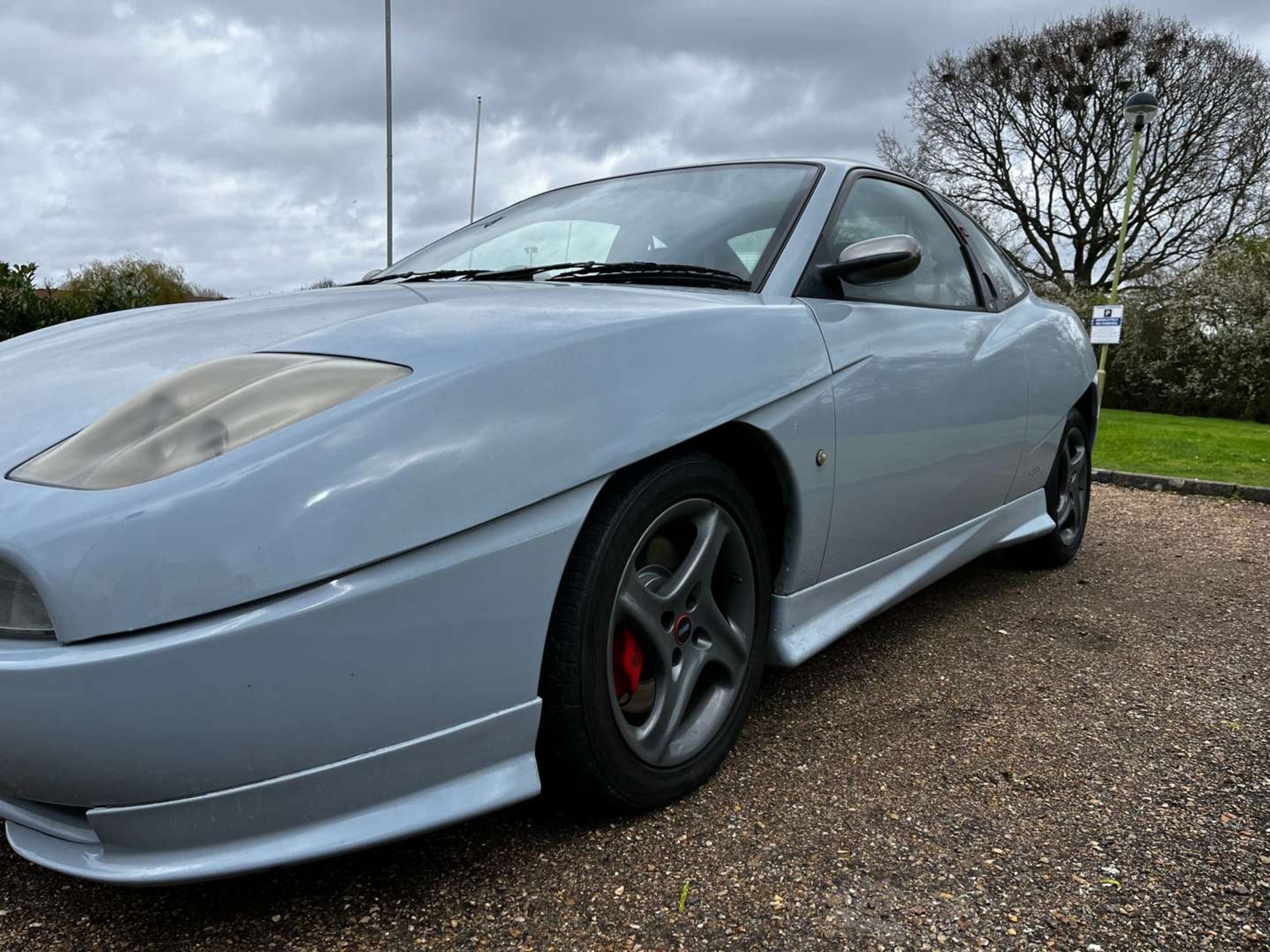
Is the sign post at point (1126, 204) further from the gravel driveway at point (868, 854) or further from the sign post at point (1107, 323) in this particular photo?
the gravel driveway at point (868, 854)

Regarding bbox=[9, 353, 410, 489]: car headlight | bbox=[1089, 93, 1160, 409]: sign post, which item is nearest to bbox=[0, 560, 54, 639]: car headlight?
bbox=[9, 353, 410, 489]: car headlight

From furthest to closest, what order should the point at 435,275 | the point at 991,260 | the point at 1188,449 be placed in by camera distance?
1. the point at 1188,449
2. the point at 991,260
3. the point at 435,275

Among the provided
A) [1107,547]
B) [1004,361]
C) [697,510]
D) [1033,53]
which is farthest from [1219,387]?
[697,510]

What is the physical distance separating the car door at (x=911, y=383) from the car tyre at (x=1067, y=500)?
0.73m

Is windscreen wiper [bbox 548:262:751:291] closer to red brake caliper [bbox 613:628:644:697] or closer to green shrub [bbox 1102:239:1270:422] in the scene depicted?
red brake caliper [bbox 613:628:644:697]

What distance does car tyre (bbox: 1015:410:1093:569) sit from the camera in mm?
3648

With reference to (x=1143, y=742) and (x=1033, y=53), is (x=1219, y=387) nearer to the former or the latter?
(x=1033, y=53)

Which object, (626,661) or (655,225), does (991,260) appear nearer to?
(655,225)

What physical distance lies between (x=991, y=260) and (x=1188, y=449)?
7.66m

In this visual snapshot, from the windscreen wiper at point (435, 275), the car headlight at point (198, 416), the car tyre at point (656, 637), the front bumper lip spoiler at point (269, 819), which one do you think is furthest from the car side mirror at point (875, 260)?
the front bumper lip spoiler at point (269, 819)

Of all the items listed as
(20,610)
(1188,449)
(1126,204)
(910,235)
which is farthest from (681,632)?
(1126,204)

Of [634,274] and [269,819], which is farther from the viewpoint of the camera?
[634,274]

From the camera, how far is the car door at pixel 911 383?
2135 mm

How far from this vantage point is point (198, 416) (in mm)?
1369
